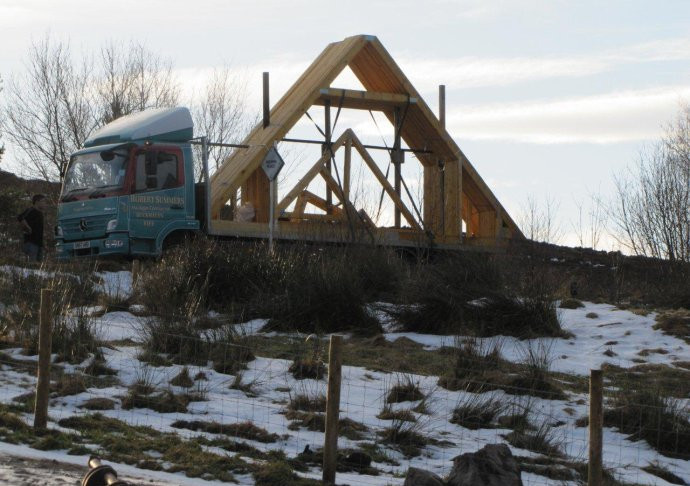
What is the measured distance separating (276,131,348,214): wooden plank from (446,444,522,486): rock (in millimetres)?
15093

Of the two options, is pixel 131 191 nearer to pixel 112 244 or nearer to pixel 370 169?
pixel 112 244

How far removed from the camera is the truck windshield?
21266 millimetres

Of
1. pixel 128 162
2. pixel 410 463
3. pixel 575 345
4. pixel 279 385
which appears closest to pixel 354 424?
pixel 410 463

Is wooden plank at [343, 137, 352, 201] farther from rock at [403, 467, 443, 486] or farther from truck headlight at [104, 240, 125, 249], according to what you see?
rock at [403, 467, 443, 486]

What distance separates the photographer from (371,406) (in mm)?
11773

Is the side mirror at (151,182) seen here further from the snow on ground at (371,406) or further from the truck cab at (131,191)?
the snow on ground at (371,406)

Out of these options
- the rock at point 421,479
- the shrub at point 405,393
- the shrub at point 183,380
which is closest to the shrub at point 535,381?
the shrub at point 405,393

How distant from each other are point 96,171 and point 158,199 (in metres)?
1.28

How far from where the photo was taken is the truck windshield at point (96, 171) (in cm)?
2127

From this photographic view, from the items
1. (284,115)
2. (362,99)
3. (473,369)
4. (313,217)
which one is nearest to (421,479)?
(473,369)

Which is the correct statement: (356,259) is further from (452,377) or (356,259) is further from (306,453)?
(306,453)

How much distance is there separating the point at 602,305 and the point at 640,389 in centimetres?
651

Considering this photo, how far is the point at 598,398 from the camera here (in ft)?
27.8

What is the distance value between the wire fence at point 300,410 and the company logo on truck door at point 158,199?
22.2 feet
